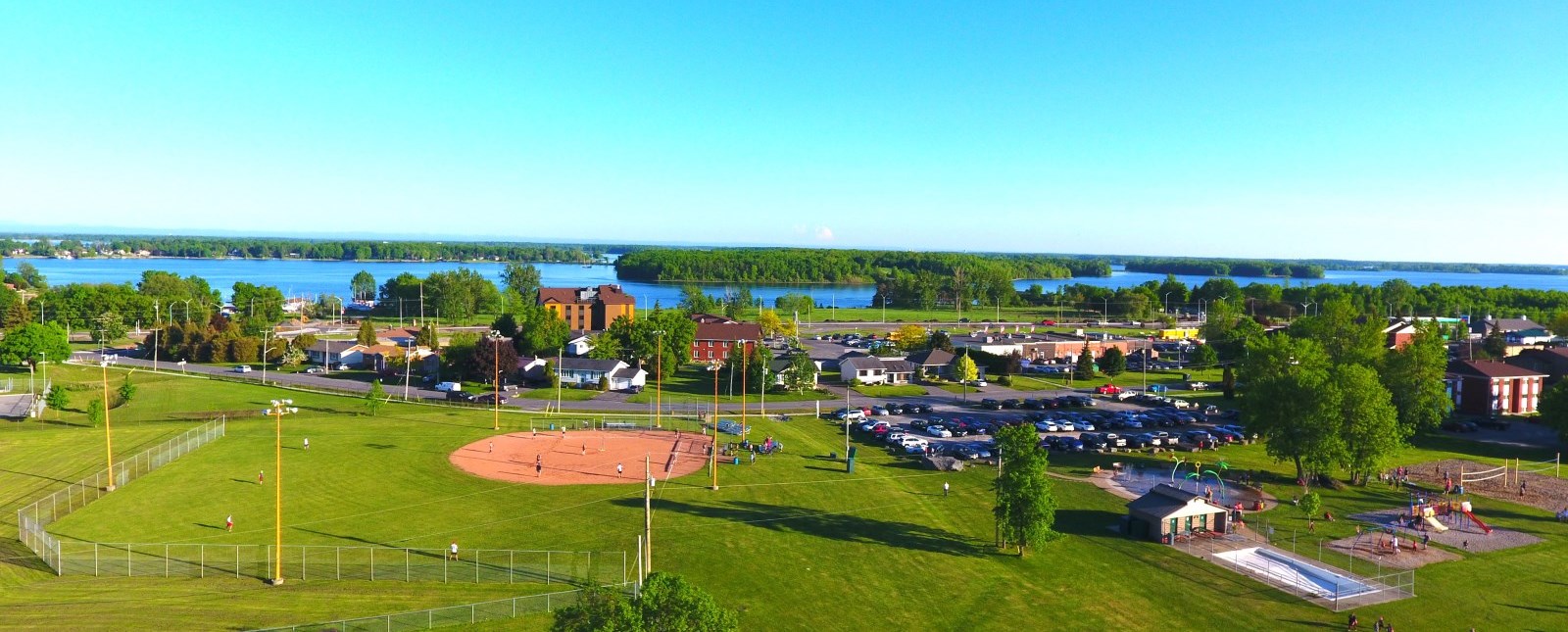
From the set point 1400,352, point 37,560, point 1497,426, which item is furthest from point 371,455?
point 1497,426

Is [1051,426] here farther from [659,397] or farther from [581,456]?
[581,456]

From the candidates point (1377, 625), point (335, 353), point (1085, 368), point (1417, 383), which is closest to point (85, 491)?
point (1377, 625)

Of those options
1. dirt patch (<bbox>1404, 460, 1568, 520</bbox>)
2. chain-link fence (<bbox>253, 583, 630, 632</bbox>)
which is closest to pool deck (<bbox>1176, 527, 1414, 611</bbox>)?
dirt patch (<bbox>1404, 460, 1568, 520</bbox>)

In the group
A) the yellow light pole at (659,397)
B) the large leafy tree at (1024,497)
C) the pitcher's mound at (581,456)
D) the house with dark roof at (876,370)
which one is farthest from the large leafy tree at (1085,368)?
the large leafy tree at (1024,497)

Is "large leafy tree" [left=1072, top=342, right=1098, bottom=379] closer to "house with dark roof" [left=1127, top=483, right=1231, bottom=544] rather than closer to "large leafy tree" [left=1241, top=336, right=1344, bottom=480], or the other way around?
"large leafy tree" [left=1241, top=336, right=1344, bottom=480]

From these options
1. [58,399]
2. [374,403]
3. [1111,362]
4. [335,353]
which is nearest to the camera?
[58,399]

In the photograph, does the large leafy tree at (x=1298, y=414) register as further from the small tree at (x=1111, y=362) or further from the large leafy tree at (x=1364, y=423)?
the small tree at (x=1111, y=362)

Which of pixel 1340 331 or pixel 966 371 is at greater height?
pixel 1340 331
